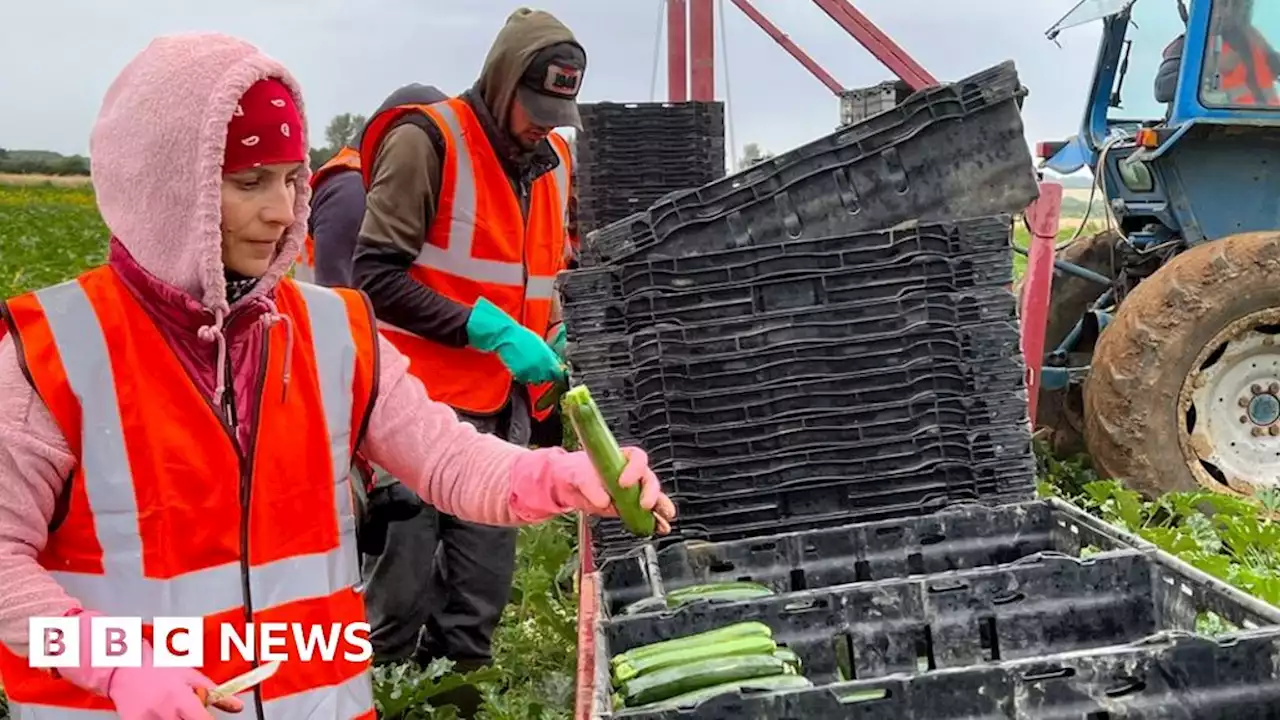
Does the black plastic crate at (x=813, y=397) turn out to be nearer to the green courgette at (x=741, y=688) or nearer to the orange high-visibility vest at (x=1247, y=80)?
the green courgette at (x=741, y=688)

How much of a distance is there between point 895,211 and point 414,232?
1354mm

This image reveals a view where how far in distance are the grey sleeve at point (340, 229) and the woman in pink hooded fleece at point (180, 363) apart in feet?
6.09

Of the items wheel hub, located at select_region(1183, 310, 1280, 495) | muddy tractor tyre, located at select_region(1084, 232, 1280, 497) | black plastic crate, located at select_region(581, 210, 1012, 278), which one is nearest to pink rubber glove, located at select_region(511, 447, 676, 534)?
black plastic crate, located at select_region(581, 210, 1012, 278)

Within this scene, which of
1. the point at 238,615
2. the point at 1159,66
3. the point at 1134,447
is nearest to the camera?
the point at 238,615

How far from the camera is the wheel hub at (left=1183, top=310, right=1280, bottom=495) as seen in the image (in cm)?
554

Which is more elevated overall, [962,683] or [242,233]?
[242,233]

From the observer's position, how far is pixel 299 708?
6.66ft

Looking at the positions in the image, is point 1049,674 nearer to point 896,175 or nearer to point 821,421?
point 821,421

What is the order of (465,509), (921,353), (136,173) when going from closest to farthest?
1. (136,173)
2. (465,509)
3. (921,353)

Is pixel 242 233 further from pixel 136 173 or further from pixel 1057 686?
pixel 1057 686

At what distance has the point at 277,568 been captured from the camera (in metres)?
2.00

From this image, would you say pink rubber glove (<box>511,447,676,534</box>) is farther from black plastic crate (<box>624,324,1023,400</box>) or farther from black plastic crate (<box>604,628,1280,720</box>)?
black plastic crate (<box>624,324,1023,400</box>)

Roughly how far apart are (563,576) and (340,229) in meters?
1.97

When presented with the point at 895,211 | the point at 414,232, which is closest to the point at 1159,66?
the point at 895,211
